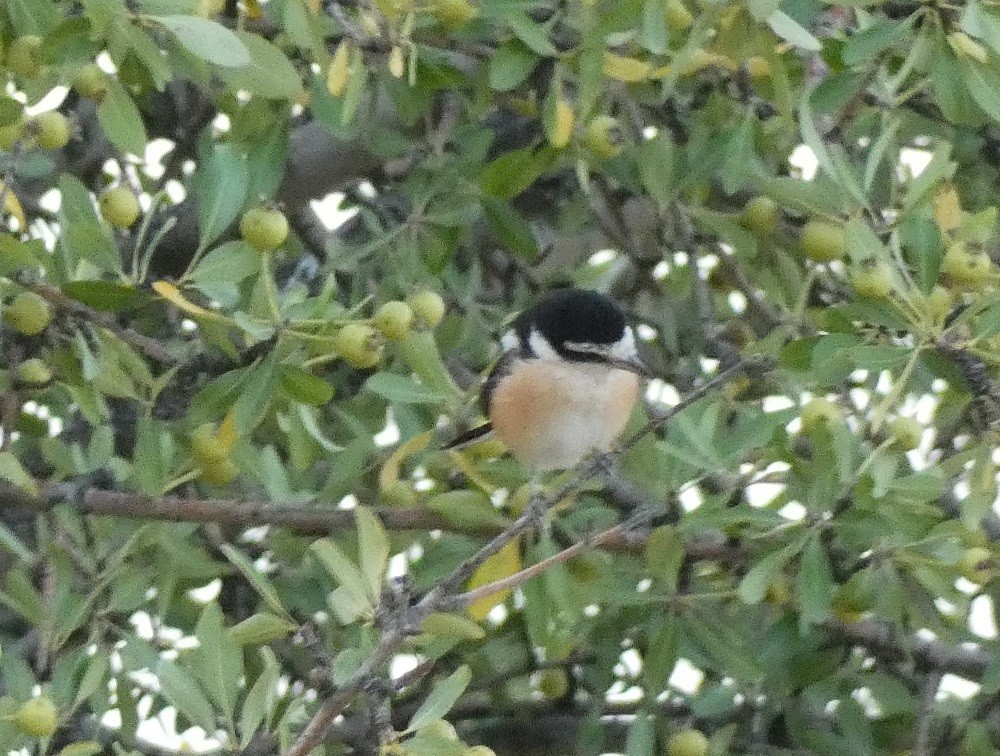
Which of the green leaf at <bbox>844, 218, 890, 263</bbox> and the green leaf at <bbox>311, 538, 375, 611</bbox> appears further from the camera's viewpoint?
the green leaf at <bbox>844, 218, 890, 263</bbox>

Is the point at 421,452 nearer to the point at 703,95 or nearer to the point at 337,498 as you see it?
the point at 337,498

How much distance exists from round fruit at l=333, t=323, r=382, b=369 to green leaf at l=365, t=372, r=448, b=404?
13 cm

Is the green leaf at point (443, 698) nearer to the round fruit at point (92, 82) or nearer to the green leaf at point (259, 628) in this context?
the green leaf at point (259, 628)

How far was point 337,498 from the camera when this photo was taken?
214cm

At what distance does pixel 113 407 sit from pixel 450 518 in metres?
0.68

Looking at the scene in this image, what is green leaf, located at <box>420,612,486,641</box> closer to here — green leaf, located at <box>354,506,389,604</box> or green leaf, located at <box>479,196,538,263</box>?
green leaf, located at <box>354,506,389,604</box>

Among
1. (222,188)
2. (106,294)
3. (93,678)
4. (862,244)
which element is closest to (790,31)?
(862,244)

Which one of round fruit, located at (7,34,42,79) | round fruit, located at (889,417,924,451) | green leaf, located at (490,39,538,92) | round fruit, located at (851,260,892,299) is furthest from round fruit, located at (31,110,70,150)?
round fruit, located at (889,417,924,451)

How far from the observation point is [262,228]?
1.95 meters

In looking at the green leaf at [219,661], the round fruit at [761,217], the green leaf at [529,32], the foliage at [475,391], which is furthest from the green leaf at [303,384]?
the round fruit at [761,217]

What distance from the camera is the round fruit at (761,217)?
2393 mm

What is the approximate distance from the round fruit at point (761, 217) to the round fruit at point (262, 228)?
739 mm

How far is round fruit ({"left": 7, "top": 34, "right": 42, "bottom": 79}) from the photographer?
5.95 ft

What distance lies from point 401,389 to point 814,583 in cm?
52
